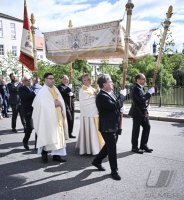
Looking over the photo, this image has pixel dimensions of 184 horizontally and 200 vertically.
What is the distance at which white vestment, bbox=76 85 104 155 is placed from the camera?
648cm

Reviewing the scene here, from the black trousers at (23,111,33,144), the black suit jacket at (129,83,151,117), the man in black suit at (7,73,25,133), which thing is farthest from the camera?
the man in black suit at (7,73,25,133)

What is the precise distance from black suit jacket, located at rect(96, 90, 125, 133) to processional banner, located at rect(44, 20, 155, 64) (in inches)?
56.2

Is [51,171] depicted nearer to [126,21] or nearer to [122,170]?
[122,170]

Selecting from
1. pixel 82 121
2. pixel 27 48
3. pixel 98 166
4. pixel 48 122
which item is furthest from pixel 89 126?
pixel 27 48

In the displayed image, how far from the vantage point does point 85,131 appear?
21.7ft

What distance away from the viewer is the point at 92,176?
5273mm

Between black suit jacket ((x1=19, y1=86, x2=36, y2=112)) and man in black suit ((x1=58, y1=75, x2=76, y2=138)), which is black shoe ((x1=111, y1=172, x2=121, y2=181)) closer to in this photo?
black suit jacket ((x1=19, y1=86, x2=36, y2=112))

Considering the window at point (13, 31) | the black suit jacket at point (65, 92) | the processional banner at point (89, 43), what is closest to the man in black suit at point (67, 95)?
the black suit jacket at point (65, 92)

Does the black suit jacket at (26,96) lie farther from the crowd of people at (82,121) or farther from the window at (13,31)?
the window at (13,31)

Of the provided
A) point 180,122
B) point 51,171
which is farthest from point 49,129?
point 180,122

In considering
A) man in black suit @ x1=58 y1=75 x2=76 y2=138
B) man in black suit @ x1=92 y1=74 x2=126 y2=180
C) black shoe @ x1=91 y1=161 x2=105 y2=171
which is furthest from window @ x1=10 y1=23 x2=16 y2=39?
man in black suit @ x1=92 y1=74 x2=126 y2=180

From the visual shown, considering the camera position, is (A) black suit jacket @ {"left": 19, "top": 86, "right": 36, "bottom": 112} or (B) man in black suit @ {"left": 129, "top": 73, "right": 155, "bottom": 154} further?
(A) black suit jacket @ {"left": 19, "top": 86, "right": 36, "bottom": 112}

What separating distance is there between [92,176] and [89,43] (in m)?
2.93

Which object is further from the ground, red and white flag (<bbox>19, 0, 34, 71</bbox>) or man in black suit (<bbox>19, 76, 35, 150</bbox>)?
red and white flag (<bbox>19, 0, 34, 71</bbox>)
